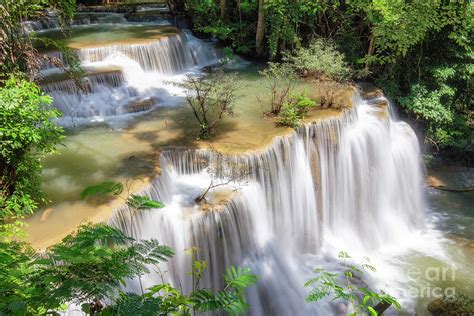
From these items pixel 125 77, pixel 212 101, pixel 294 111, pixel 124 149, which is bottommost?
pixel 124 149

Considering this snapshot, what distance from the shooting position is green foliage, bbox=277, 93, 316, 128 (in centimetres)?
920

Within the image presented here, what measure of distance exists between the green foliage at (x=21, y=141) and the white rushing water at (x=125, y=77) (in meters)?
3.16

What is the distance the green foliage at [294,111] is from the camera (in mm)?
9203

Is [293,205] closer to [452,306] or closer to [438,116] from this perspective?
[452,306]

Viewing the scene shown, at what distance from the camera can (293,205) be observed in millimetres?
8844

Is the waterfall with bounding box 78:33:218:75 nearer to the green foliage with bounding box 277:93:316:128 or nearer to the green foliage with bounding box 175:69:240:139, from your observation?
the green foliage with bounding box 175:69:240:139

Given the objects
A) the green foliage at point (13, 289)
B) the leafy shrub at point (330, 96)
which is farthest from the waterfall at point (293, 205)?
the green foliage at point (13, 289)

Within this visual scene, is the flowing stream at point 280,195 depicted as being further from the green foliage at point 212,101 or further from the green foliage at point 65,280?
the green foliage at point 65,280

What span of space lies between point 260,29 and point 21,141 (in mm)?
10152

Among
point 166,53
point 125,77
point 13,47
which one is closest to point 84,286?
point 13,47

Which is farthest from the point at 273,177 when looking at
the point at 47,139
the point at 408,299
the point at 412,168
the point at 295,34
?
the point at 295,34

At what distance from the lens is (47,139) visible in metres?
5.91

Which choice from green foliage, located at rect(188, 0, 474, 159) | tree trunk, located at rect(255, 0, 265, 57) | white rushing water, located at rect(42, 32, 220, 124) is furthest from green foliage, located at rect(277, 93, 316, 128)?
tree trunk, located at rect(255, 0, 265, 57)

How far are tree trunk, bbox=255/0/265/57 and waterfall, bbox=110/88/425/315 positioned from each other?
14.1 ft
